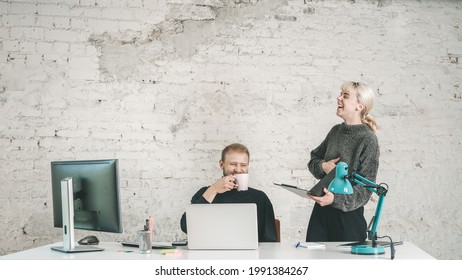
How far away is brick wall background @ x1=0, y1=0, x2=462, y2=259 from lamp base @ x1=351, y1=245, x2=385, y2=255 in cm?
181

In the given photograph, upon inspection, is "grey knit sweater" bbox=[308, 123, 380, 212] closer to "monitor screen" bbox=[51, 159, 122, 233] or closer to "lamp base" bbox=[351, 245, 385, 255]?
"lamp base" bbox=[351, 245, 385, 255]

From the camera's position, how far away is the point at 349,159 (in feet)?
11.6

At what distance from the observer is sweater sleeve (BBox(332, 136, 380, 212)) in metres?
3.31

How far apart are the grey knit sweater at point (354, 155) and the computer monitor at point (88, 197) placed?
123 cm

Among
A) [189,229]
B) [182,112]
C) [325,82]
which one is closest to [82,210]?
[189,229]

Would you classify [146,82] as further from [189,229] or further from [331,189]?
[331,189]

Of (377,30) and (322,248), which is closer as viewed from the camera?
(322,248)

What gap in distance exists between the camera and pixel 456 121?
180 inches

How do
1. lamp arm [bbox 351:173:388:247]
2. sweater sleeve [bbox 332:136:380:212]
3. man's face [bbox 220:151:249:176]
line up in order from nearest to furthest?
lamp arm [bbox 351:173:388:247] < sweater sleeve [bbox 332:136:380:212] < man's face [bbox 220:151:249:176]

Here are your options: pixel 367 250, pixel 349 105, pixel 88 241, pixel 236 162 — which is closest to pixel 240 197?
pixel 236 162

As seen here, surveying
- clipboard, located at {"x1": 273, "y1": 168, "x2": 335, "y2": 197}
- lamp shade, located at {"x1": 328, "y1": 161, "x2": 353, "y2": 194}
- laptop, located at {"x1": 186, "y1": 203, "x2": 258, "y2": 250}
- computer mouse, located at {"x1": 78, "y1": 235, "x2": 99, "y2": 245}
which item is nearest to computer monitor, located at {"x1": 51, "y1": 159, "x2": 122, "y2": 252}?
computer mouse, located at {"x1": 78, "y1": 235, "x2": 99, "y2": 245}

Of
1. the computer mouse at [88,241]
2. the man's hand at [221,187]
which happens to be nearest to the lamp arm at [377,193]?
the man's hand at [221,187]

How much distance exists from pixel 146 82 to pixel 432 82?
85.0 inches

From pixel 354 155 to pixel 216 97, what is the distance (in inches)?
53.5
